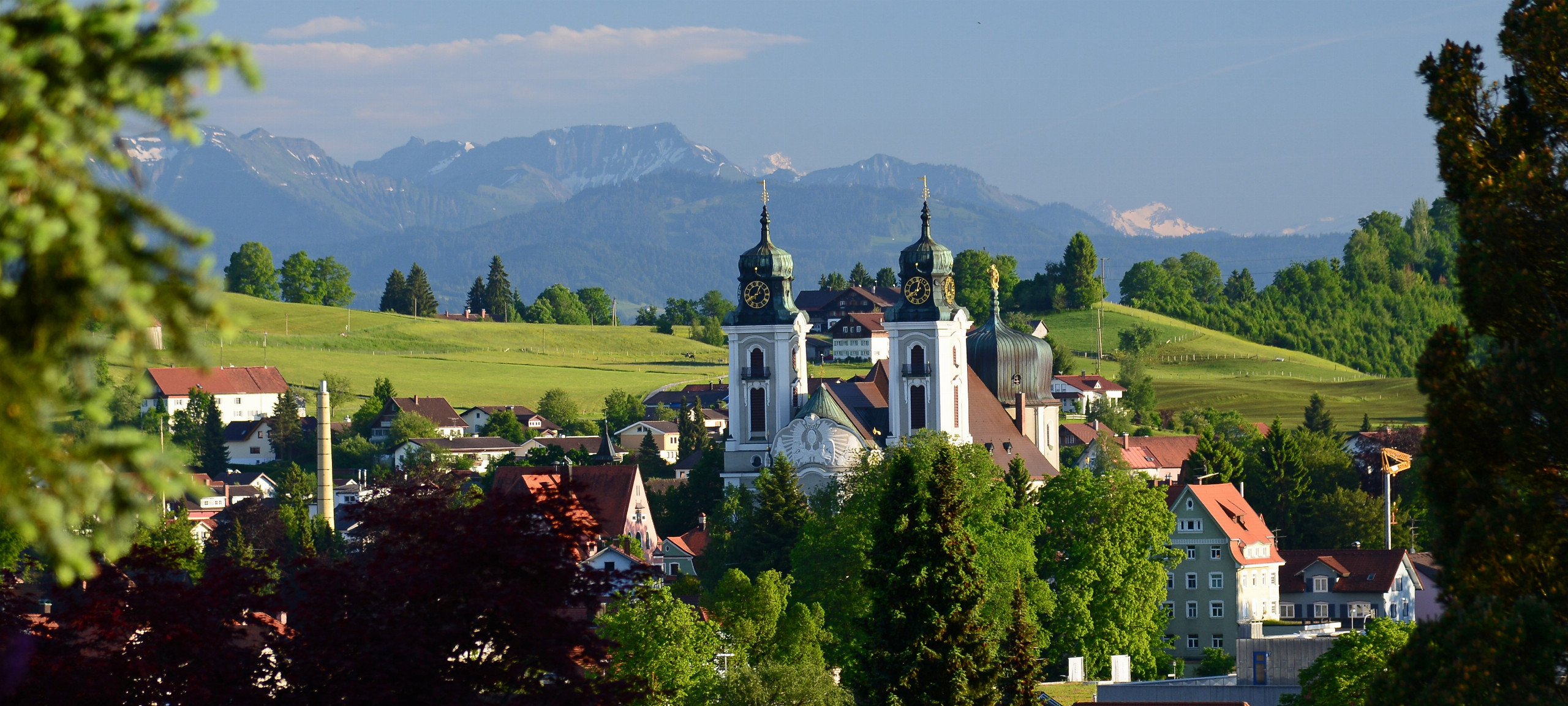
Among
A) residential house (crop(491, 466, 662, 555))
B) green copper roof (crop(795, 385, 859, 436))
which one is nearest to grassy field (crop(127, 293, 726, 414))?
residential house (crop(491, 466, 662, 555))

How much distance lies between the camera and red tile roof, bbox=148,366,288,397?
14112 centimetres

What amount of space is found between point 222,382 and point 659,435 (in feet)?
121

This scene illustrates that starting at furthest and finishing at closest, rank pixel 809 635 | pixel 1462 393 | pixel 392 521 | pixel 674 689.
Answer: pixel 809 635 < pixel 674 689 < pixel 392 521 < pixel 1462 393

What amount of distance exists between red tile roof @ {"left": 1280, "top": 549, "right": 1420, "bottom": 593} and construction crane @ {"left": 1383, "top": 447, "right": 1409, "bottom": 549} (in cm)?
292

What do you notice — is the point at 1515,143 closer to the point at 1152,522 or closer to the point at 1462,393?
the point at 1462,393

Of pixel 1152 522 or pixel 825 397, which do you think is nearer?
pixel 1152 522

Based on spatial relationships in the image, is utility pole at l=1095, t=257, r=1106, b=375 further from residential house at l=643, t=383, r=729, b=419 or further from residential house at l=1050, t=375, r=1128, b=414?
residential house at l=643, t=383, r=729, b=419

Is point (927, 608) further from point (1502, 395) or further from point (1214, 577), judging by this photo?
point (1214, 577)

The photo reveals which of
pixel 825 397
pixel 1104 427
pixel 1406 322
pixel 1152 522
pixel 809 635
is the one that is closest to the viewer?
pixel 809 635

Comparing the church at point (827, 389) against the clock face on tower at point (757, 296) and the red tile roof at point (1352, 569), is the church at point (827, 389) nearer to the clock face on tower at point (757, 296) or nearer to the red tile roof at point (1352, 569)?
the clock face on tower at point (757, 296)

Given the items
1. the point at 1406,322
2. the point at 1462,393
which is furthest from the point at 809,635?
the point at 1406,322

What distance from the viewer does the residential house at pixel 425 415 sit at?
441ft

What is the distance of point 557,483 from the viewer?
18.8 m

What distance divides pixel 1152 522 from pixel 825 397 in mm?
28458
